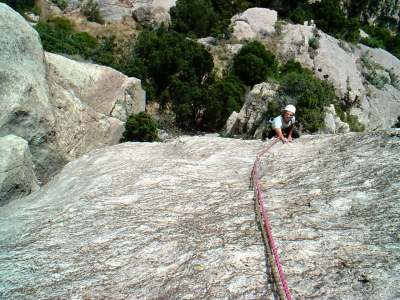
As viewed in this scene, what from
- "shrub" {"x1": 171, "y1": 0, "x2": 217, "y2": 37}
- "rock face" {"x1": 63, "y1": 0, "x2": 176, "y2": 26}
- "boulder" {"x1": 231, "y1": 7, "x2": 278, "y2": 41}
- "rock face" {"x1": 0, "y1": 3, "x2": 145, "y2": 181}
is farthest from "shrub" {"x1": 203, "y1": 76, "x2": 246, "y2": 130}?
"rock face" {"x1": 63, "y1": 0, "x2": 176, "y2": 26}

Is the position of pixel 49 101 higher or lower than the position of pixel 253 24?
lower

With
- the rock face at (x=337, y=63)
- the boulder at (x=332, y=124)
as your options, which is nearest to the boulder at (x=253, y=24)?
the rock face at (x=337, y=63)

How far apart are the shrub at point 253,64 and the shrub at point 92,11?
20.5 meters

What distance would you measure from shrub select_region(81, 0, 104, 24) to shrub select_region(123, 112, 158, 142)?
121 feet

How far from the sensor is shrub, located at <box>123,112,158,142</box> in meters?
21.9

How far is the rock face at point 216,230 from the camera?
5.72 m

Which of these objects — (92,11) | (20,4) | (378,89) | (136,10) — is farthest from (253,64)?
(20,4)

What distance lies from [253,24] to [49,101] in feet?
135

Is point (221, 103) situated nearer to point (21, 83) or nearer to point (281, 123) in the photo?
point (21, 83)

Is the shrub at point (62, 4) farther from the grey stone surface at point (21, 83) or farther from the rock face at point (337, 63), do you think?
the grey stone surface at point (21, 83)

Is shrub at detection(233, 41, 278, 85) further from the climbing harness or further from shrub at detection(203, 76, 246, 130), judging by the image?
the climbing harness

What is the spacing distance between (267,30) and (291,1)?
1459 cm

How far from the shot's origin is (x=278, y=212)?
24.3ft

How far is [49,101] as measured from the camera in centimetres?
1688
